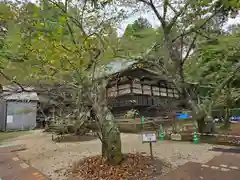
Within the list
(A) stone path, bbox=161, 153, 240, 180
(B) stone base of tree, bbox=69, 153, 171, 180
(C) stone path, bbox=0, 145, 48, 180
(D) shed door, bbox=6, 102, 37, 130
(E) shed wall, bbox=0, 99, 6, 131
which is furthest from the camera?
(D) shed door, bbox=6, 102, 37, 130

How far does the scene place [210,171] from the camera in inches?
160

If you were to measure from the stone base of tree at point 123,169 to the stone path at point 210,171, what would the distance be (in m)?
0.39

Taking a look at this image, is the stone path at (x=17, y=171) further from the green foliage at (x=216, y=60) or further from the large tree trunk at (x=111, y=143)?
the green foliage at (x=216, y=60)

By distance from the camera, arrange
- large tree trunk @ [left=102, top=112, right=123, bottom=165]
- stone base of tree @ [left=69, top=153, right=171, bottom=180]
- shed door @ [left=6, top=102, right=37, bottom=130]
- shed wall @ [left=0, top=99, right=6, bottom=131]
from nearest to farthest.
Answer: stone base of tree @ [left=69, top=153, right=171, bottom=180]
large tree trunk @ [left=102, top=112, right=123, bottom=165]
shed wall @ [left=0, top=99, right=6, bottom=131]
shed door @ [left=6, top=102, right=37, bottom=130]

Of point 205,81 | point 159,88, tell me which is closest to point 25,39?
point 205,81

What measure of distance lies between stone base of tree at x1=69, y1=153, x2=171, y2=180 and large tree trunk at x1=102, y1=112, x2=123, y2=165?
0.16 meters

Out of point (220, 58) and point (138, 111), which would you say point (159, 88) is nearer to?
point (138, 111)

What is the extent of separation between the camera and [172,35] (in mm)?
8312

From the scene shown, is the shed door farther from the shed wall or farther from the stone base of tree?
the stone base of tree

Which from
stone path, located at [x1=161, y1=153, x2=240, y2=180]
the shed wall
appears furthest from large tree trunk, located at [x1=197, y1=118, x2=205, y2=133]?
the shed wall

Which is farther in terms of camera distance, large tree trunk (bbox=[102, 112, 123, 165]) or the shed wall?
the shed wall

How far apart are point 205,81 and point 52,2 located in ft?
36.2

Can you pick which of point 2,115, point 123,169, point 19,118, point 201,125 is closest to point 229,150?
point 201,125

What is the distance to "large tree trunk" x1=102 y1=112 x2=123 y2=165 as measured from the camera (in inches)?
173
